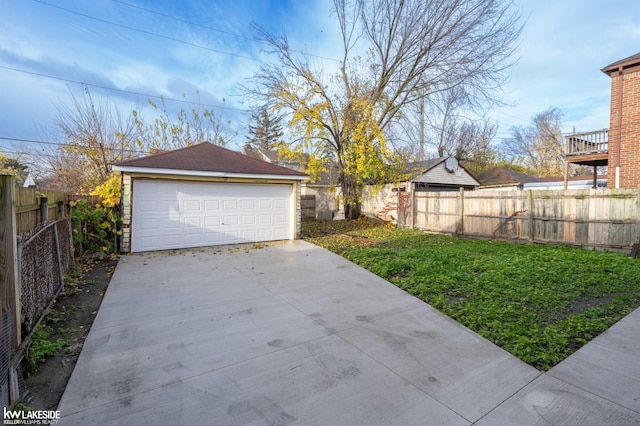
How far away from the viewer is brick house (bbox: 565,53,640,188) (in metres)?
11.5

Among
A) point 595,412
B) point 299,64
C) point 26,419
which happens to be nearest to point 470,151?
point 299,64

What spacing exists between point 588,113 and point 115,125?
105ft

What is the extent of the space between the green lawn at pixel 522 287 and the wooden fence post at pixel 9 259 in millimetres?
4626

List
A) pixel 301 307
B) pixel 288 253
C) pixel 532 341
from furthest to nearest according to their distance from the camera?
pixel 288 253 < pixel 301 307 < pixel 532 341

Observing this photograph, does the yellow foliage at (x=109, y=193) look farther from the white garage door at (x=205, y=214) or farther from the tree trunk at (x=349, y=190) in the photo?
the tree trunk at (x=349, y=190)

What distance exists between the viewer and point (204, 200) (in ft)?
28.7

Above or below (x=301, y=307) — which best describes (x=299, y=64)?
above

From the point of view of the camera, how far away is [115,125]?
42.3 feet

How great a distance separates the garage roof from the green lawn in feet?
10.6

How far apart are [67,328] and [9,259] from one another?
162 centimetres

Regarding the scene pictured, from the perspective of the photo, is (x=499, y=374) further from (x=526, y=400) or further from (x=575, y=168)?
(x=575, y=168)

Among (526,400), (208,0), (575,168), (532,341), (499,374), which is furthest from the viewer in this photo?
(575,168)

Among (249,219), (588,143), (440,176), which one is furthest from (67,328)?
(588,143)

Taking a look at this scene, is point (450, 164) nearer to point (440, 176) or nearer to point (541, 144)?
point (440, 176)
